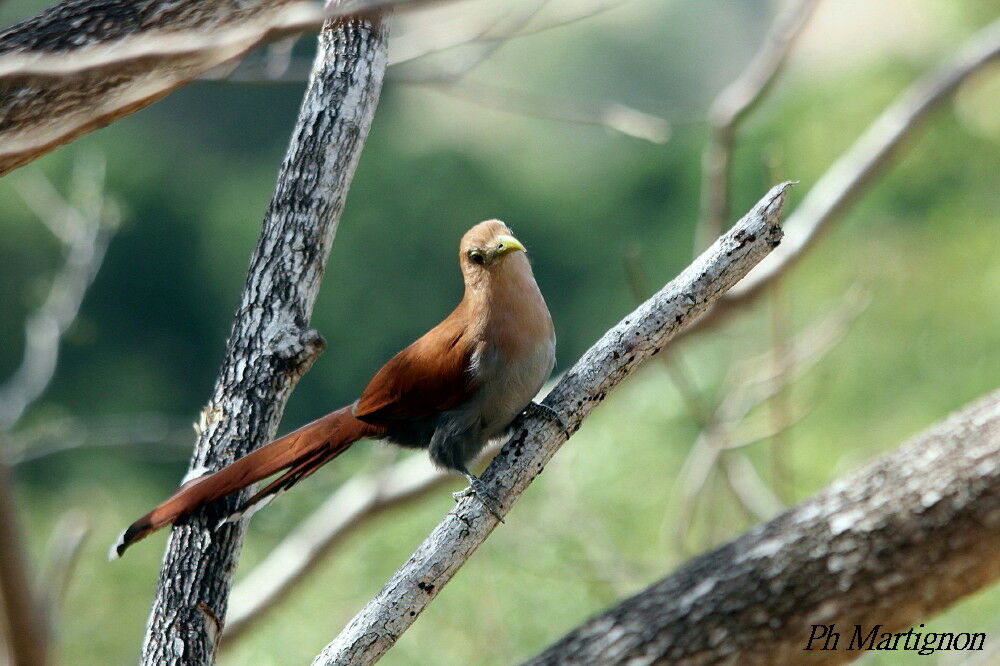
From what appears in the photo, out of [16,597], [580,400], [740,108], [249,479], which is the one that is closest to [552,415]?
[580,400]

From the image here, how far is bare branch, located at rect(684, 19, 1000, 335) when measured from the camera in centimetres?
314

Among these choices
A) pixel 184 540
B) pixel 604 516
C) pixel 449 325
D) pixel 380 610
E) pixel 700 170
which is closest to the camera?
pixel 380 610

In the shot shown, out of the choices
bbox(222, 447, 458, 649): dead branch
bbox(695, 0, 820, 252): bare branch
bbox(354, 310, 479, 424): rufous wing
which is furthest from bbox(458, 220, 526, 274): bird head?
bbox(222, 447, 458, 649): dead branch

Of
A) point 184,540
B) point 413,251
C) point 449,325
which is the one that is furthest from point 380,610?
point 413,251

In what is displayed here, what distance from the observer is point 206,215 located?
8.80 m

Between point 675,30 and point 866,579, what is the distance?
→ 22.6 ft

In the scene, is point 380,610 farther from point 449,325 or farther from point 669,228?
point 669,228

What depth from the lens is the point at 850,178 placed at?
10.9ft

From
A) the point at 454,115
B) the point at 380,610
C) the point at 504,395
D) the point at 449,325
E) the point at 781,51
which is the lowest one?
the point at 380,610

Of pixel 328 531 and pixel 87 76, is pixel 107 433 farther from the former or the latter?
pixel 87 76

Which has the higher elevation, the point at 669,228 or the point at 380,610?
the point at 669,228

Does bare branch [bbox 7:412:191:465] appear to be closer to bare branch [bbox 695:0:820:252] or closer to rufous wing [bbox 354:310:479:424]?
rufous wing [bbox 354:310:479:424]

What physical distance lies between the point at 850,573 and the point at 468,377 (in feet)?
2.91

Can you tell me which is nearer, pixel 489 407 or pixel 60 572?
pixel 489 407
